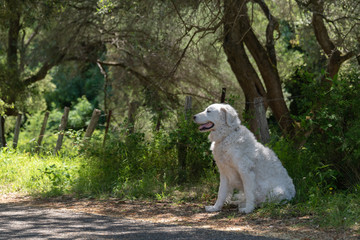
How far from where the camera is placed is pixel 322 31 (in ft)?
44.1

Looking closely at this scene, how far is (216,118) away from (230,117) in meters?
0.22

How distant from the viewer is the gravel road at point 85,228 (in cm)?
592

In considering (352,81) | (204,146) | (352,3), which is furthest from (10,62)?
(352,81)

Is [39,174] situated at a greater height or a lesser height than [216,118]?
lesser

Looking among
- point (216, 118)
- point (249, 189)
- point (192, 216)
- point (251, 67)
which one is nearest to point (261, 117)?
point (216, 118)

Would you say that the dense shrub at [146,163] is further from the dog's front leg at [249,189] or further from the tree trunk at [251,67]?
the tree trunk at [251,67]

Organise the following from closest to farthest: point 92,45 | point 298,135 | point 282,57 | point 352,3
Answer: point 298,135
point 352,3
point 92,45
point 282,57

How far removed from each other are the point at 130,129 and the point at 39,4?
5917 millimetres

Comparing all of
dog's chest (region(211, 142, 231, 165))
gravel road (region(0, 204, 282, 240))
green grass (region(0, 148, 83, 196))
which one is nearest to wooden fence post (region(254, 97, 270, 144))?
dog's chest (region(211, 142, 231, 165))

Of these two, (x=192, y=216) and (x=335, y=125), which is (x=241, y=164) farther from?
(x=335, y=125)

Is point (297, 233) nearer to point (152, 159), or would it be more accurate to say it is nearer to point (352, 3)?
point (152, 159)

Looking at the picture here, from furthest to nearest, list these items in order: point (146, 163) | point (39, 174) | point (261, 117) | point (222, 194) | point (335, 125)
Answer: point (39, 174), point (146, 163), point (261, 117), point (335, 125), point (222, 194)

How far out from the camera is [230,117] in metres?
7.59

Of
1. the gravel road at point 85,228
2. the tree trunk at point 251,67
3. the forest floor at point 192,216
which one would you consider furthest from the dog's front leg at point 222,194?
the tree trunk at point 251,67
